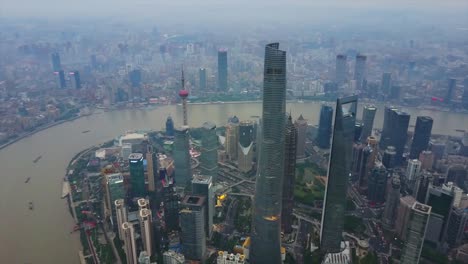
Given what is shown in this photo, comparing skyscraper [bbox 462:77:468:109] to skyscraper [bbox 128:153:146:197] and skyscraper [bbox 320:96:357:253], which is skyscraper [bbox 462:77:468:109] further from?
skyscraper [bbox 128:153:146:197]

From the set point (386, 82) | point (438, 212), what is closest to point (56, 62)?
point (386, 82)

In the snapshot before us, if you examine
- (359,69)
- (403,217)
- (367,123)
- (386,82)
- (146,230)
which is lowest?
(403,217)

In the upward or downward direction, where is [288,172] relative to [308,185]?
upward

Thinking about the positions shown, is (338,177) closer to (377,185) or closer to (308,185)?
(377,185)

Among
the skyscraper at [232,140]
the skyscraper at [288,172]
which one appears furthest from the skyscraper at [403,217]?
the skyscraper at [232,140]

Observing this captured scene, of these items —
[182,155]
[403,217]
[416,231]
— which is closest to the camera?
[416,231]

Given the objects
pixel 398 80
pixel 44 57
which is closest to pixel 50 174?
pixel 44 57

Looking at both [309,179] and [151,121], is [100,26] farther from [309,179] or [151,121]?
[309,179]

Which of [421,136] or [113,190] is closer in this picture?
[113,190]
